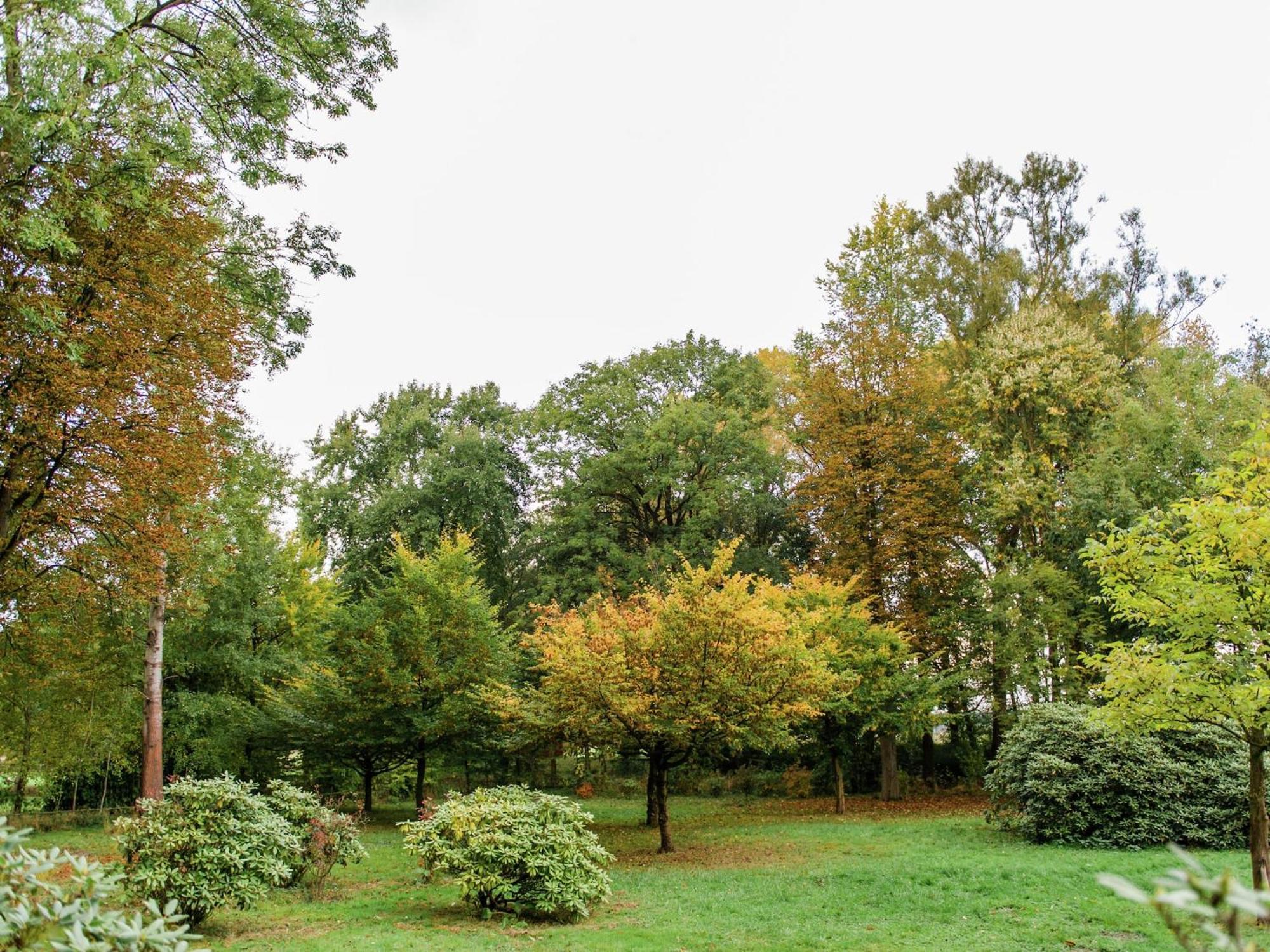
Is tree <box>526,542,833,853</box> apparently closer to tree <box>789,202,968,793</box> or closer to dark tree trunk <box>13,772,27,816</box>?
tree <box>789,202,968,793</box>

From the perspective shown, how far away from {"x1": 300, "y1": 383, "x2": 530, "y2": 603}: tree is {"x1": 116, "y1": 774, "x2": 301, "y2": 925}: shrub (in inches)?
583

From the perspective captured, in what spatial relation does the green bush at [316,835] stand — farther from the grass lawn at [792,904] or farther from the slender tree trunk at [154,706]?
the slender tree trunk at [154,706]

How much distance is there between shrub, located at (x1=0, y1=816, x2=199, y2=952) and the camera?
2.12m

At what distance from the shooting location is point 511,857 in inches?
328

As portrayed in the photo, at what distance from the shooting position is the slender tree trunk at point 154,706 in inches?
526

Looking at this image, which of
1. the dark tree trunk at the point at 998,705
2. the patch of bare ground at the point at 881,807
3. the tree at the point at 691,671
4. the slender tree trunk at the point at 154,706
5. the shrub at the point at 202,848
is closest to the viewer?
the shrub at the point at 202,848

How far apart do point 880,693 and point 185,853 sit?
13.2 meters

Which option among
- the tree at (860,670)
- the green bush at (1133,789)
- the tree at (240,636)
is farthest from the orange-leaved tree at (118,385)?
the green bush at (1133,789)

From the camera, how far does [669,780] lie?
23562 millimetres

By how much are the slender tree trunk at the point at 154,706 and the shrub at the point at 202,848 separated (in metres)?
6.32

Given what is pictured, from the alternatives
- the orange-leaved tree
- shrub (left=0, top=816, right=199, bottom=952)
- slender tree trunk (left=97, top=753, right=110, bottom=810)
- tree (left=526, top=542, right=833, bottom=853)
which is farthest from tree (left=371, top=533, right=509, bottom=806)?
shrub (left=0, top=816, right=199, bottom=952)

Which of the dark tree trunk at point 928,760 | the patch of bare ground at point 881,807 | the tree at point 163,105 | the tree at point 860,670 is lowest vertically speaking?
the patch of bare ground at point 881,807

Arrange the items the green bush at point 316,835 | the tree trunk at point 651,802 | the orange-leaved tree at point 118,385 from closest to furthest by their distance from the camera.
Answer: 1. the orange-leaved tree at point 118,385
2. the green bush at point 316,835
3. the tree trunk at point 651,802

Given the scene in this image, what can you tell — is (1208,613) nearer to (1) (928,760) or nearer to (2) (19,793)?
(1) (928,760)
